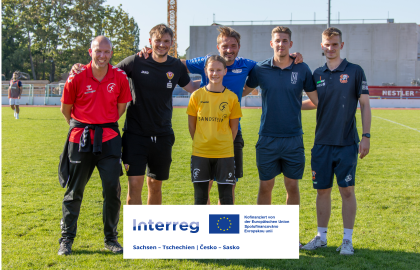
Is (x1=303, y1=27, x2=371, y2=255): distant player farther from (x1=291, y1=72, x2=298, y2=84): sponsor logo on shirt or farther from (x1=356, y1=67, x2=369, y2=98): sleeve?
(x1=291, y1=72, x2=298, y2=84): sponsor logo on shirt

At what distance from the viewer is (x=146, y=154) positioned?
429cm

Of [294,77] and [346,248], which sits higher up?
[294,77]

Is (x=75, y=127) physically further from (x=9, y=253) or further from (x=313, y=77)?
(x=313, y=77)

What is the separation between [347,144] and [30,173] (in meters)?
6.10

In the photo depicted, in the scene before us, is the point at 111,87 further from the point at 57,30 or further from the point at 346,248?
the point at 57,30

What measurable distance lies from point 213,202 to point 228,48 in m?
2.47

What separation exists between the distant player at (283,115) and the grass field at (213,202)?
851 mm

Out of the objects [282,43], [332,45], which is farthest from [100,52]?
[332,45]

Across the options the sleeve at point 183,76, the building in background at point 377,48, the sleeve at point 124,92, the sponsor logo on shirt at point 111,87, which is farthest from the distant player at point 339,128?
the building in background at point 377,48

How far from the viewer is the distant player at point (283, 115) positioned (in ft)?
13.7

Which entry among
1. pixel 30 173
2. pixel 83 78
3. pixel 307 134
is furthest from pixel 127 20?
pixel 83 78

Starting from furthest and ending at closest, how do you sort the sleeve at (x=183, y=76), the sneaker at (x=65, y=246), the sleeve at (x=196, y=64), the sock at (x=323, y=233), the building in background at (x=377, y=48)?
the building in background at (x=377, y=48) → the sleeve at (x=196, y=64) → the sleeve at (x=183, y=76) → the sock at (x=323, y=233) → the sneaker at (x=65, y=246)

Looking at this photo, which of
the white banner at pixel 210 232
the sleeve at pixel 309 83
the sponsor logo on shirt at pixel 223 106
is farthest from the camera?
the sleeve at pixel 309 83

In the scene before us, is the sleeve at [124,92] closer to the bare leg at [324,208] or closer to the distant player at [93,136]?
the distant player at [93,136]
